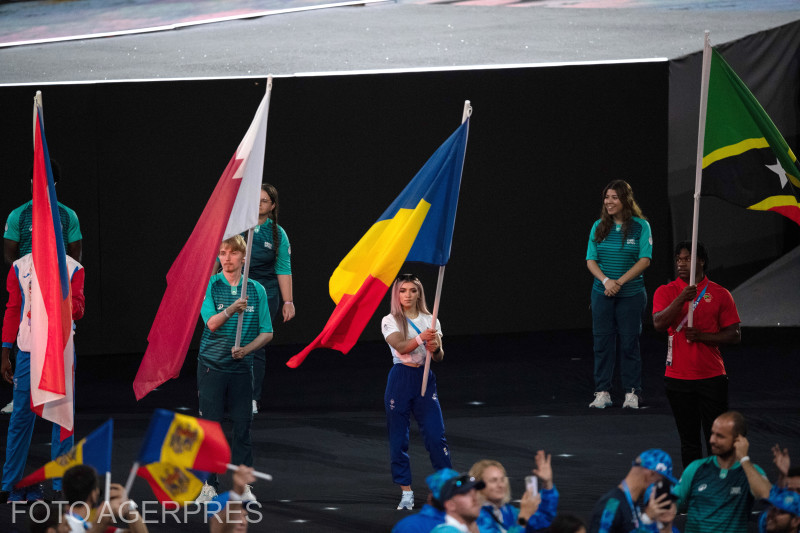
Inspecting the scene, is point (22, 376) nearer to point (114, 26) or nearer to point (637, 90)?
point (114, 26)

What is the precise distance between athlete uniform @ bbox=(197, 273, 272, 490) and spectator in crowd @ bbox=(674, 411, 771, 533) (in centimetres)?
254

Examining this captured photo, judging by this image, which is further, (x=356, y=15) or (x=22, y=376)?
(x=356, y=15)

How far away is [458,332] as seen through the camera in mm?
12398

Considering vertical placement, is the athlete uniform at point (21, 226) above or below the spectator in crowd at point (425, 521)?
above

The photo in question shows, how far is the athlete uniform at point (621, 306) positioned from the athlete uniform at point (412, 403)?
2.31 metres

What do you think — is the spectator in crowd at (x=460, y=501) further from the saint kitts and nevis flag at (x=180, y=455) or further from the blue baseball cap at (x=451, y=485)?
the saint kitts and nevis flag at (x=180, y=455)

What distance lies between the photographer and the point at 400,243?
6871mm

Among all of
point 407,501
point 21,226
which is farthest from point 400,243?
point 21,226

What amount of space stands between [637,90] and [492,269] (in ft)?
7.68

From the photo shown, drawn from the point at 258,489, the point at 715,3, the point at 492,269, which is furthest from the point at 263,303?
the point at 715,3

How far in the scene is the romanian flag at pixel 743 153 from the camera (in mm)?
6914

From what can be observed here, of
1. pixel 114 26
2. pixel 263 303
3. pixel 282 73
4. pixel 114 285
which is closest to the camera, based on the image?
pixel 263 303

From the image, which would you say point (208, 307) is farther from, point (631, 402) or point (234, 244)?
point (631, 402)

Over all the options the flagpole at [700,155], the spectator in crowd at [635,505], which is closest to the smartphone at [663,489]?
the spectator in crowd at [635,505]
